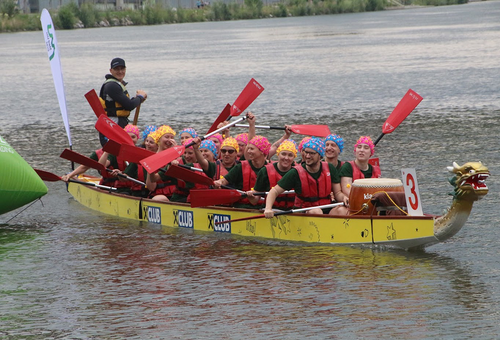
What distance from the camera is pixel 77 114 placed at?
2809 cm

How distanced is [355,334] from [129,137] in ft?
20.5

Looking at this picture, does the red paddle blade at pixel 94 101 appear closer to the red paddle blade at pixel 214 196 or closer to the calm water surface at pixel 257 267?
the calm water surface at pixel 257 267

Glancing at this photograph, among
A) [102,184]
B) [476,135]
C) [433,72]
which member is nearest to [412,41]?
Result: [433,72]

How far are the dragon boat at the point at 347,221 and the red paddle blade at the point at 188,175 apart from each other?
1.28 ft

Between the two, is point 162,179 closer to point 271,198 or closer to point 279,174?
point 279,174

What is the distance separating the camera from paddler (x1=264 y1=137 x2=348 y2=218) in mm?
10633

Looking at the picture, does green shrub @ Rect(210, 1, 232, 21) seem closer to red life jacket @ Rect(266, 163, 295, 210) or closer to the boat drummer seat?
red life jacket @ Rect(266, 163, 295, 210)

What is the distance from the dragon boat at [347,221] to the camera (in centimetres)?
925

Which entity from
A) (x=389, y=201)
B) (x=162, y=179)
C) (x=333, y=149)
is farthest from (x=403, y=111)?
(x=162, y=179)

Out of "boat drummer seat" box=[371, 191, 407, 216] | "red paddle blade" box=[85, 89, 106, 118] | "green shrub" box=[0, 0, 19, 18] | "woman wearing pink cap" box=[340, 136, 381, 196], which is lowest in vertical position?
"boat drummer seat" box=[371, 191, 407, 216]

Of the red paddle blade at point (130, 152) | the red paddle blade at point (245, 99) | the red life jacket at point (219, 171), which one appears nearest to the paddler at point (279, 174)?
the red life jacket at point (219, 171)

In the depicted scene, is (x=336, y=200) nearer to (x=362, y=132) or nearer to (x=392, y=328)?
(x=392, y=328)

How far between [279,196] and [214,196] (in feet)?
2.95

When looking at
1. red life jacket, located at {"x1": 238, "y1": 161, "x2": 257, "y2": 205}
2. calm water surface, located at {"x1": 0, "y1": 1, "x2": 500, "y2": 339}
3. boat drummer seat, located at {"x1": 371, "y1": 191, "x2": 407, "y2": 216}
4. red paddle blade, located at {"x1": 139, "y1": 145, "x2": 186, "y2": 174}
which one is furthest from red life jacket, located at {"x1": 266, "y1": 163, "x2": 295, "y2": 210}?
red paddle blade, located at {"x1": 139, "y1": 145, "x2": 186, "y2": 174}
